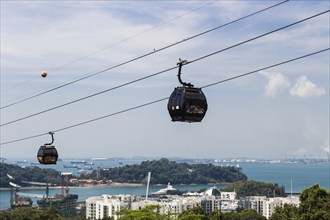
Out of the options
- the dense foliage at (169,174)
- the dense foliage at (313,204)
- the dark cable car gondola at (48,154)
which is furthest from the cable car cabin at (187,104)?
the dense foliage at (169,174)

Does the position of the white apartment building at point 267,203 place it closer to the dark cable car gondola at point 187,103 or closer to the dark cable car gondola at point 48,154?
the dark cable car gondola at point 48,154

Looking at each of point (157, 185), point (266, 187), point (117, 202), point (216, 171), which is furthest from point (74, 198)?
point (216, 171)

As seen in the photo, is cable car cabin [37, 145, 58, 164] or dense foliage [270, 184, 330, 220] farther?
dense foliage [270, 184, 330, 220]

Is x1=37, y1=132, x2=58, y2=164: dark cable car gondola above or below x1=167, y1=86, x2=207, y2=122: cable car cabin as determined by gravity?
below

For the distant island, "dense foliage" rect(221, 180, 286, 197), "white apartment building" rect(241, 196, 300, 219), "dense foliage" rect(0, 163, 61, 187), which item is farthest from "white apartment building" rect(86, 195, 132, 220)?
the distant island

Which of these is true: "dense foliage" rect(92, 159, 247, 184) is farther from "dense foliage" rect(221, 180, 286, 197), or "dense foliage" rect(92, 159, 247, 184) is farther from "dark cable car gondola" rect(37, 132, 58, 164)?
"dark cable car gondola" rect(37, 132, 58, 164)
